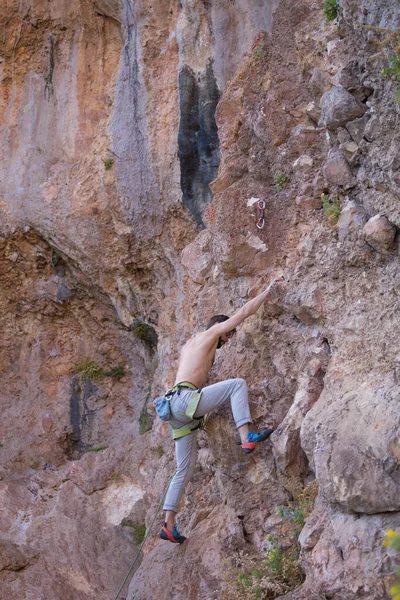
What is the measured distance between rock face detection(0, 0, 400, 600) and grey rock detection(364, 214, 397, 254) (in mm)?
15

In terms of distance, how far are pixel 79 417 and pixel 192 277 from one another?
2.90 meters

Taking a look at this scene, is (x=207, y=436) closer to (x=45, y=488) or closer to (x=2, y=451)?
(x=45, y=488)

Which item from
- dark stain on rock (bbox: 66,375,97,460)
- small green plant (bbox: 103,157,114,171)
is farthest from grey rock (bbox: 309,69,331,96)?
dark stain on rock (bbox: 66,375,97,460)

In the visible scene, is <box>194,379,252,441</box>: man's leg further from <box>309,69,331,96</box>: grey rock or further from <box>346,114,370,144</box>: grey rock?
<box>309,69,331,96</box>: grey rock

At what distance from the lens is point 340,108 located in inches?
211

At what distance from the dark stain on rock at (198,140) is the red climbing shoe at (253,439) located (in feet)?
9.82

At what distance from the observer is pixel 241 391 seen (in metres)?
5.25

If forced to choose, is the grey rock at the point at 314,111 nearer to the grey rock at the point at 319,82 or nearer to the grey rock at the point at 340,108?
the grey rock at the point at 319,82

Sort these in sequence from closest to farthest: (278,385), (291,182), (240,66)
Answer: (278,385)
(291,182)
(240,66)

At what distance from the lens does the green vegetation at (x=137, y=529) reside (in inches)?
284

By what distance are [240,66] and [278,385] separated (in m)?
3.58

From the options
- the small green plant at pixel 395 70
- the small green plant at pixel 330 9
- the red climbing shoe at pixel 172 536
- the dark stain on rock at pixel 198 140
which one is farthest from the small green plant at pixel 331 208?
the red climbing shoe at pixel 172 536

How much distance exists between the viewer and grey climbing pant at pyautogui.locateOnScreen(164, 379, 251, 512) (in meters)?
5.23

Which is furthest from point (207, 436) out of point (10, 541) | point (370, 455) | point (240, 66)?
point (240, 66)
